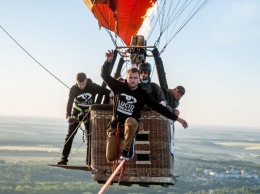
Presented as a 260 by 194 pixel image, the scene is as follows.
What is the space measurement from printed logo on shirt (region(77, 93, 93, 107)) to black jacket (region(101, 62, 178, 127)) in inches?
61.4

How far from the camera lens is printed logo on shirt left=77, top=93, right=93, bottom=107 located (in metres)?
6.31

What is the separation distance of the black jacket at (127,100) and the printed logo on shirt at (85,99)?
156 cm

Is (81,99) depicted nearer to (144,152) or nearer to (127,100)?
(144,152)

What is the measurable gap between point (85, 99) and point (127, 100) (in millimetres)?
1720

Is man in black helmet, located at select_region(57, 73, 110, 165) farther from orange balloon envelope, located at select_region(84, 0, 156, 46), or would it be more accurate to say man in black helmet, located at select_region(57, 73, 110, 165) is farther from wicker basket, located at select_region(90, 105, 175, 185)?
orange balloon envelope, located at select_region(84, 0, 156, 46)

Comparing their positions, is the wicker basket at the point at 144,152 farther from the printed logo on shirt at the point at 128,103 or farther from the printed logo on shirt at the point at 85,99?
the printed logo on shirt at the point at 85,99

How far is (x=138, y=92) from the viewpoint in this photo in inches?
188

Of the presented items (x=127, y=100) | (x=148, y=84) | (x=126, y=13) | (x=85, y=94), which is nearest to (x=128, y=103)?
(x=127, y=100)

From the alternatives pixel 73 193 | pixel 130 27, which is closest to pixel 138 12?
pixel 130 27

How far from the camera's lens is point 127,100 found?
4766 mm

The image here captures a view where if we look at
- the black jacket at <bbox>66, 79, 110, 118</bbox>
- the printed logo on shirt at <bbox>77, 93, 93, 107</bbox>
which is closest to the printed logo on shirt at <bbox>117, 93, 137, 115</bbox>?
the black jacket at <bbox>66, 79, 110, 118</bbox>

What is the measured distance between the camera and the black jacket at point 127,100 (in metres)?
4.77

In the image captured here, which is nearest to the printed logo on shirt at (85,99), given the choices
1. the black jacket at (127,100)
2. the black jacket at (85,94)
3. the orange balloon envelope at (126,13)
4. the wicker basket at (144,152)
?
the black jacket at (85,94)

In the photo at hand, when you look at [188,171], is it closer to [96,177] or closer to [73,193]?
[73,193]
